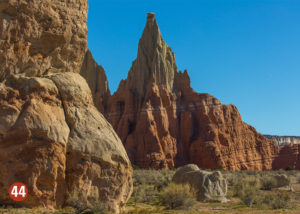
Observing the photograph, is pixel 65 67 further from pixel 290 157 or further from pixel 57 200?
pixel 290 157

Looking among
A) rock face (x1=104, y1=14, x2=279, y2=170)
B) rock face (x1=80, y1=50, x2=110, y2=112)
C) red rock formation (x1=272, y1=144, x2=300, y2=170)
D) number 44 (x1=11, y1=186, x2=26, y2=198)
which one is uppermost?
Result: rock face (x1=80, y1=50, x2=110, y2=112)

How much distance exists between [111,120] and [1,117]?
5210 cm

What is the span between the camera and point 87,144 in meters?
9.49

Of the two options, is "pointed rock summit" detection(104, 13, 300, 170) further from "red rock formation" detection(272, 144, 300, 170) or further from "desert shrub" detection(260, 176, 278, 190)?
"desert shrub" detection(260, 176, 278, 190)

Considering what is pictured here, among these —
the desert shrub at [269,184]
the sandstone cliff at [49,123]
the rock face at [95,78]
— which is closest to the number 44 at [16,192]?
the sandstone cliff at [49,123]

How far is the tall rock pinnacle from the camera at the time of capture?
58.9 meters

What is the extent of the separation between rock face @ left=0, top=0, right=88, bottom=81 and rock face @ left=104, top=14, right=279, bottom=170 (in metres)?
41.0

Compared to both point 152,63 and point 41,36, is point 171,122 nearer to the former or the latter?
point 152,63

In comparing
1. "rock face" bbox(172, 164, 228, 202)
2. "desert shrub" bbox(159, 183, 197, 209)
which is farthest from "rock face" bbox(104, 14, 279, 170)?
"desert shrub" bbox(159, 183, 197, 209)

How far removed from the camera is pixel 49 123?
29.9 ft

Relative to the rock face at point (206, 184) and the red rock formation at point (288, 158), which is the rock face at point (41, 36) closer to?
the rock face at point (206, 184)

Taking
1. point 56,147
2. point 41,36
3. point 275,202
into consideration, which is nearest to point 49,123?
point 56,147

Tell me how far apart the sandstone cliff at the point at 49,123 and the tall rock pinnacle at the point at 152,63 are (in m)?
47.4

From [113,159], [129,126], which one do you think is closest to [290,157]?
[129,126]
